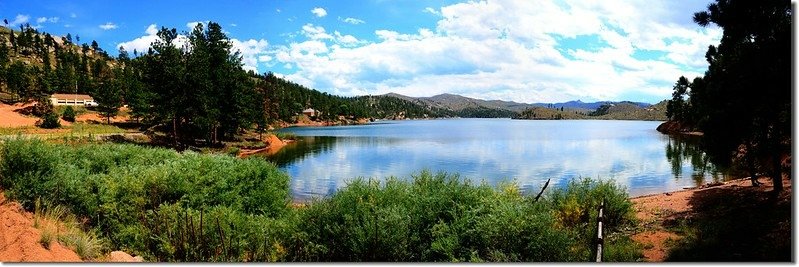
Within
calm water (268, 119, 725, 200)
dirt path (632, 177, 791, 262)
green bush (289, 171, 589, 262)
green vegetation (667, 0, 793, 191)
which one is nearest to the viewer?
green vegetation (667, 0, 793, 191)

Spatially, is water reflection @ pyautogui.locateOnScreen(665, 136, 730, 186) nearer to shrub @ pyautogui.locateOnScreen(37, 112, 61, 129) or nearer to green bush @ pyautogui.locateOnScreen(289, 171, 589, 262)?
green bush @ pyautogui.locateOnScreen(289, 171, 589, 262)

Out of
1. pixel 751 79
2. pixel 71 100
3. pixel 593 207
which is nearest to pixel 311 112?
pixel 71 100

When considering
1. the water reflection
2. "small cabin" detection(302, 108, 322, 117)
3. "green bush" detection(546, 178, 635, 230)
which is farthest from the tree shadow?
"small cabin" detection(302, 108, 322, 117)

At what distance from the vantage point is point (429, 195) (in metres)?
10.9

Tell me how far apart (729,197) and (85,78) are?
119 m


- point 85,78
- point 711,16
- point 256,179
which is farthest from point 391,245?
point 85,78

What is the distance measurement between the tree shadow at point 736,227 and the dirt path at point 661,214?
0.18 metres

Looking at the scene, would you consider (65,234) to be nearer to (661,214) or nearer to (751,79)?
(751,79)

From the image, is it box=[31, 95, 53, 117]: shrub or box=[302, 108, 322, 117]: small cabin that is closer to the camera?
box=[31, 95, 53, 117]: shrub

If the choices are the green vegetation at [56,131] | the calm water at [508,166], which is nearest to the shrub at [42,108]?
the green vegetation at [56,131]

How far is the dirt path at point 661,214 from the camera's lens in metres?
11.6

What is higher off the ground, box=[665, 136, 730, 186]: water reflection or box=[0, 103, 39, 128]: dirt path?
box=[0, 103, 39, 128]: dirt path

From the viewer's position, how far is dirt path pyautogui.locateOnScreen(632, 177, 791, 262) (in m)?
11.6

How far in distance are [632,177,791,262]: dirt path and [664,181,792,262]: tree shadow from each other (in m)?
0.18
